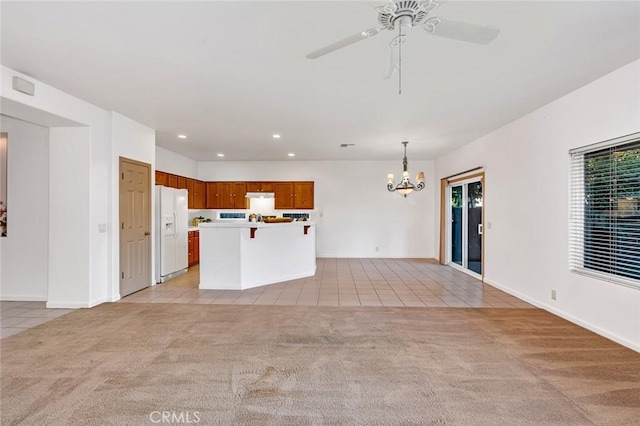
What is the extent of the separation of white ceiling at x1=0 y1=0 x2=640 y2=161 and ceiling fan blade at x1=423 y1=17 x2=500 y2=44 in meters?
0.42

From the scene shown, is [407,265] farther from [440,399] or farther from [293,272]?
[440,399]

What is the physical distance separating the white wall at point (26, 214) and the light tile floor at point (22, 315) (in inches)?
8.6

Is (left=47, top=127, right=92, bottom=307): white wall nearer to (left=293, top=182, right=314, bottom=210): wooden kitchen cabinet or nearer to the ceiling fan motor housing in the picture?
the ceiling fan motor housing

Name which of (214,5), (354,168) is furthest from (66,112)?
(354,168)

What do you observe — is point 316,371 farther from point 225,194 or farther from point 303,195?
point 225,194

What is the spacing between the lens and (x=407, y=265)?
23.8 feet

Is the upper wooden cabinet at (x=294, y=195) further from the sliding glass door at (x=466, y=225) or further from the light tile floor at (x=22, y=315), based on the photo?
the light tile floor at (x=22, y=315)

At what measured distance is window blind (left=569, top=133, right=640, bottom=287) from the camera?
2.99m

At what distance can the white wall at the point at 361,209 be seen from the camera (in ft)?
27.4

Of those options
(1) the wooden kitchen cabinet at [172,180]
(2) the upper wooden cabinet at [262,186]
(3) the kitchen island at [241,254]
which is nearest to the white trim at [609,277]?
(3) the kitchen island at [241,254]

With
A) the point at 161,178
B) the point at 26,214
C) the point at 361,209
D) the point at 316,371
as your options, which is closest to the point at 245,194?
the point at 161,178

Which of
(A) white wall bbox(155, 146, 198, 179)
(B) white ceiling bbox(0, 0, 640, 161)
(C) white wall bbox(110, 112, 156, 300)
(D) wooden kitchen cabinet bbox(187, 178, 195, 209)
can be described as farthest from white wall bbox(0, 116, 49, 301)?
(D) wooden kitchen cabinet bbox(187, 178, 195, 209)

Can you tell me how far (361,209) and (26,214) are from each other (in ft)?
22.0

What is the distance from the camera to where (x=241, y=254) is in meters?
5.08
